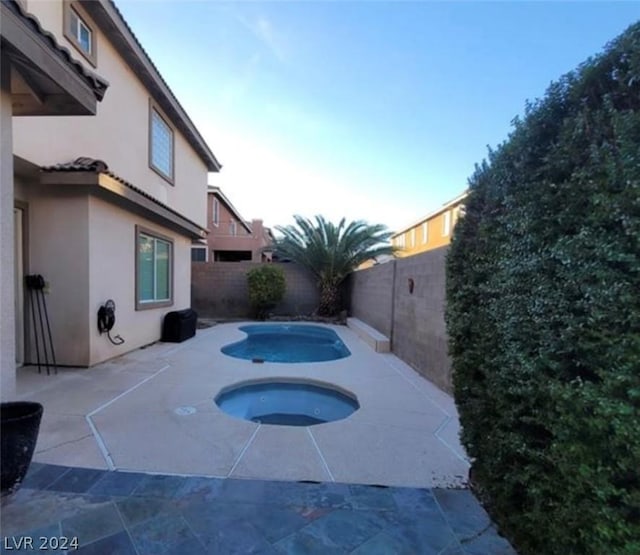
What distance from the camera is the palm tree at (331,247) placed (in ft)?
50.8

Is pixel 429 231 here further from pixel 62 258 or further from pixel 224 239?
pixel 62 258

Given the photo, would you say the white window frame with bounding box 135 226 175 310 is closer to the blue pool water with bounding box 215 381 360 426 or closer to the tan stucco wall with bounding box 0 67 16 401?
the blue pool water with bounding box 215 381 360 426

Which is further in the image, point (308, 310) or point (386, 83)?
point (308, 310)

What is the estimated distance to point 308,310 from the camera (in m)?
16.7

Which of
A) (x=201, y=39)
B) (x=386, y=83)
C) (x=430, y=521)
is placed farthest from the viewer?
(x=386, y=83)

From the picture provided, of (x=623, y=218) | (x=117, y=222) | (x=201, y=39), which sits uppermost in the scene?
(x=201, y=39)

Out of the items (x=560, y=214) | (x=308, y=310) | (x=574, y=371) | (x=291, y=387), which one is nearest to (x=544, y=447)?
(x=574, y=371)

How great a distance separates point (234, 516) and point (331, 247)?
13.4m

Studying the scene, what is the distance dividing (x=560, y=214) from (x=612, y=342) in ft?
2.25

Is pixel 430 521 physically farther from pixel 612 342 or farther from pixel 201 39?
pixel 201 39

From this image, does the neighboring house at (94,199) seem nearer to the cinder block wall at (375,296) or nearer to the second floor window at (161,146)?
the second floor window at (161,146)

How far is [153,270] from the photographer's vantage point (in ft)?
31.8

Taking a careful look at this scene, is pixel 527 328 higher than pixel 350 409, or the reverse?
pixel 527 328

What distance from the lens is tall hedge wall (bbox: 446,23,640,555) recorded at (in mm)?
1459
